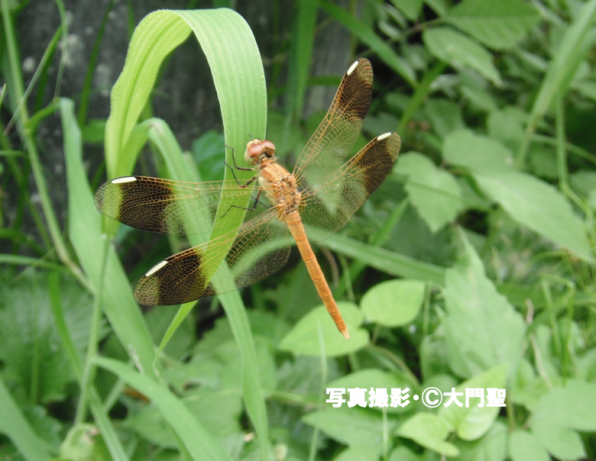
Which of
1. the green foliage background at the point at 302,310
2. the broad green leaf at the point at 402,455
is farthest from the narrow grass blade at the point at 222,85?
the broad green leaf at the point at 402,455

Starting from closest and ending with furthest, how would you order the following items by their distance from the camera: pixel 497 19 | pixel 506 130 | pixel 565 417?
pixel 565 417, pixel 497 19, pixel 506 130

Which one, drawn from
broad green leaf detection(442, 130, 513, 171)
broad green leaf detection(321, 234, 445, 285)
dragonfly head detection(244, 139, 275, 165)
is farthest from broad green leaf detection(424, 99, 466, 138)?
dragonfly head detection(244, 139, 275, 165)

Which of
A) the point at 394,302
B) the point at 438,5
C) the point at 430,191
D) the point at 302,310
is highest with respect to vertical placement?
the point at 438,5

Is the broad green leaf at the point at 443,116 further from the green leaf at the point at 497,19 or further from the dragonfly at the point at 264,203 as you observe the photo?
the dragonfly at the point at 264,203

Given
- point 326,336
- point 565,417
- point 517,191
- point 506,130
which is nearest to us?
point 565,417

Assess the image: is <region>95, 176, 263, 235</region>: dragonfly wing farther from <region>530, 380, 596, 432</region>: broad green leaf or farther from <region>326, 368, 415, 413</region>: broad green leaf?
<region>530, 380, 596, 432</region>: broad green leaf

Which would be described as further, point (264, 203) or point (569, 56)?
point (569, 56)

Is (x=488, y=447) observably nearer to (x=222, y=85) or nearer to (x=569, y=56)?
(x=222, y=85)

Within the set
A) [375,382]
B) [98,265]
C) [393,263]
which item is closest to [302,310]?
[393,263]
